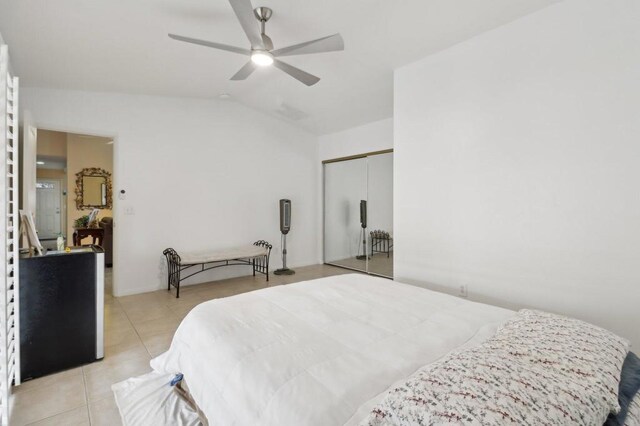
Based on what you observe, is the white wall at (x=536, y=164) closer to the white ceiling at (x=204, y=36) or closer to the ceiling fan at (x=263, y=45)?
the white ceiling at (x=204, y=36)

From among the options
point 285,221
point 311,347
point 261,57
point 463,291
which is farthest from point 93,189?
point 463,291

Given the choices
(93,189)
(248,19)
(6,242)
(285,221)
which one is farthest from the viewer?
(93,189)

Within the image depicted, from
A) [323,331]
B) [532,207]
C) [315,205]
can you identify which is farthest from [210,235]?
[532,207]

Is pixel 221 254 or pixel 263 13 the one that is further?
pixel 221 254

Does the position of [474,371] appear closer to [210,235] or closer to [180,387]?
[180,387]

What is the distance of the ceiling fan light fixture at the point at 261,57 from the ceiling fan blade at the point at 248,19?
35 millimetres

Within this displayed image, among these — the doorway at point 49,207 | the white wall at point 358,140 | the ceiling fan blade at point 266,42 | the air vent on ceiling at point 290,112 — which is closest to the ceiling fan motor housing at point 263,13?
the ceiling fan blade at point 266,42

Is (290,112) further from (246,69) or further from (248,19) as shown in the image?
(248,19)

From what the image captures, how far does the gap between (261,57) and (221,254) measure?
2.82 m

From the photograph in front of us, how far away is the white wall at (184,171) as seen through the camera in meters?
3.81

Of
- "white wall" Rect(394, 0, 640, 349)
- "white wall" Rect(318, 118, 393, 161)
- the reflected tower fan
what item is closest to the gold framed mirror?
the reflected tower fan

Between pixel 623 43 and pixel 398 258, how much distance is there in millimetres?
2410

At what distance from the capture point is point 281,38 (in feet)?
9.39

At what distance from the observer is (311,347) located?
1.20m
